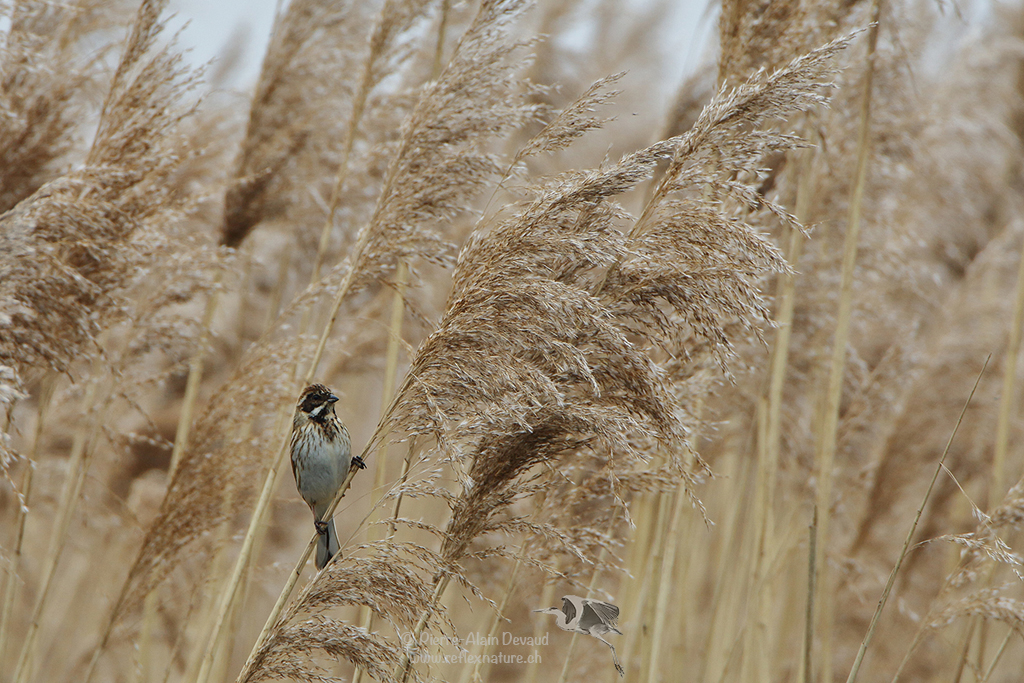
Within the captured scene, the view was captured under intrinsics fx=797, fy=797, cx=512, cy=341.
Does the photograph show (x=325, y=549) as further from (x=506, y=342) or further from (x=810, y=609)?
(x=810, y=609)

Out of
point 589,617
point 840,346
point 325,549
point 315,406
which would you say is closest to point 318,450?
point 315,406

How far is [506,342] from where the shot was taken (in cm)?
166

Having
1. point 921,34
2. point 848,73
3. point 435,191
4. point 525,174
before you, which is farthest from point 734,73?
point 921,34

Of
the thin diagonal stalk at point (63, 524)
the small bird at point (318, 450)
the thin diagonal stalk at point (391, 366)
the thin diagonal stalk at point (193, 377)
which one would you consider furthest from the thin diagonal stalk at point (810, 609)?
the thin diagonal stalk at point (63, 524)

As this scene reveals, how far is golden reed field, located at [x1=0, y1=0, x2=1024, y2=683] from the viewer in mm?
1653

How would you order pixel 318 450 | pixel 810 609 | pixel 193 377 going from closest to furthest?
pixel 810 609 < pixel 318 450 < pixel 193 377

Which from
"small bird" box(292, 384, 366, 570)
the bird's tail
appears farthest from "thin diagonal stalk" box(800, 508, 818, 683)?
"small bird" box(292, 384, 366, 570)

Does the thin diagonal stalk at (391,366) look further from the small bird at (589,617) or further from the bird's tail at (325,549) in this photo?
the small bird at (589,617)

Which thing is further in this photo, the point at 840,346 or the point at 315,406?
the point at 315,406

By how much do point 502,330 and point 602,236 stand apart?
11.1 inches

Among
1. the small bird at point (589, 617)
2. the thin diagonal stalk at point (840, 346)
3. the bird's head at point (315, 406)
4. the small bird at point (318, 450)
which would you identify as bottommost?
the small bird at point (589, 617)

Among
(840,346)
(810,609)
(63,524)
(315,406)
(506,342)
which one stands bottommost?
(63,524)

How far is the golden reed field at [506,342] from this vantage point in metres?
1.65

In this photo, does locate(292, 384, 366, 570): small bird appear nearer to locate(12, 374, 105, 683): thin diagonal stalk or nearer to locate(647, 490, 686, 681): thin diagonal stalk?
locate(12, 374, 105, 683): thin diagonal stalk
